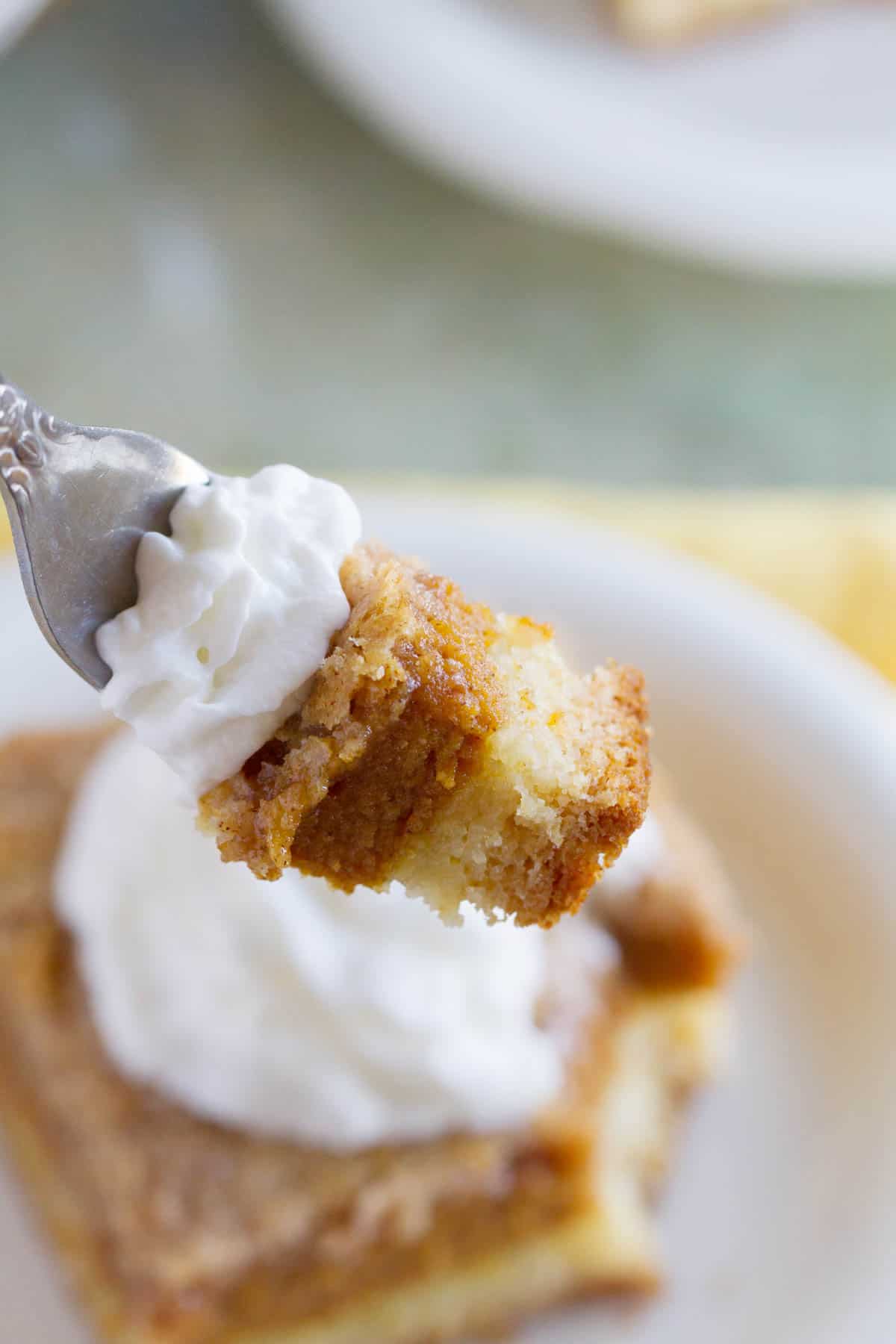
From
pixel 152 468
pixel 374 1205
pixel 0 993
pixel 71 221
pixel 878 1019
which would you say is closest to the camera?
pixel 152 468

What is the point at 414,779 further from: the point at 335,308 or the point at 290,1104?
the point at 335,308

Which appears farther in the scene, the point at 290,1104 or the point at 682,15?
the point at 682,15

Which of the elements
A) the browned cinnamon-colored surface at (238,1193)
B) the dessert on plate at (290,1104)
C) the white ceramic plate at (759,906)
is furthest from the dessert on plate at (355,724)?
the white ceramic plate at (759,906)

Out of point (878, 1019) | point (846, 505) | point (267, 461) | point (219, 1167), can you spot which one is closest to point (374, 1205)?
point (219, 1167)

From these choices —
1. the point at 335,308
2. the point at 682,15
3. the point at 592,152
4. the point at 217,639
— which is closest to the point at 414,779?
the point at 217,639

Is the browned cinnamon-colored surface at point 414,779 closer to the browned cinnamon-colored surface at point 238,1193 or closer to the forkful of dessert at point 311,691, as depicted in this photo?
the forkful of dessert at point 311,691

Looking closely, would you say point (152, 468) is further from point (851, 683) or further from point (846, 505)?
point (846, 505)

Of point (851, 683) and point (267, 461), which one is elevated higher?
point (267, 461)
